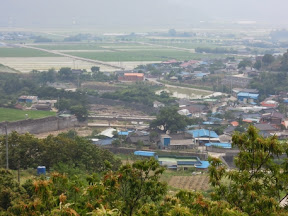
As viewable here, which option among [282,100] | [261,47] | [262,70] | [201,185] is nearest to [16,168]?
[201,185]

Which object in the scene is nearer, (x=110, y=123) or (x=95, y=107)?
(x=110, y=123)

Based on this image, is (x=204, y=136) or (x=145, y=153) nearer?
(x=145, y=153)

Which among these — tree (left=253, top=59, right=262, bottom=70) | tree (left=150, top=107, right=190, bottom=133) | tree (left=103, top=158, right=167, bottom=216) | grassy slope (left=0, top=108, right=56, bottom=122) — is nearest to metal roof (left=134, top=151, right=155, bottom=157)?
tree (left=150, top=107, right=190, bottom=133)

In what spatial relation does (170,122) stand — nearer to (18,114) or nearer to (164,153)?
(164,153)

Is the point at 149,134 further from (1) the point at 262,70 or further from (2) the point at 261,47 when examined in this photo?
(2) the point at 261,47

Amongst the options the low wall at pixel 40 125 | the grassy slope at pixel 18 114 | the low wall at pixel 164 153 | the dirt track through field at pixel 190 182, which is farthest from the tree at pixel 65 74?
the dirt track through field at pixel 190 182

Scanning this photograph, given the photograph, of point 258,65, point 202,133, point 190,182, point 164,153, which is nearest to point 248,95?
point 258,65

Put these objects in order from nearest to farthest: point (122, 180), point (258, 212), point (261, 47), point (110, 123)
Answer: point (258, 212)
point (122, 180)
point (110, 123)
point (261, 47)
